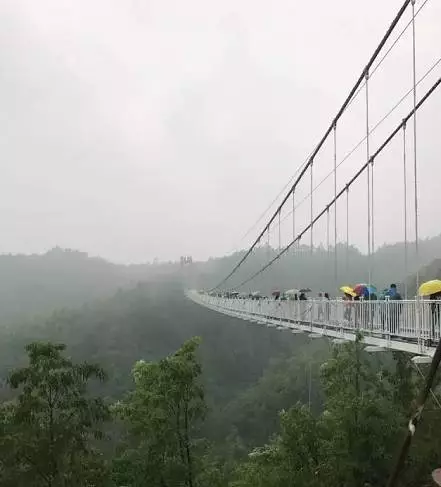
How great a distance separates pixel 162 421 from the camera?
33.0ft

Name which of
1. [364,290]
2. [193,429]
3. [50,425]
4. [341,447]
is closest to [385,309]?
[364,290]

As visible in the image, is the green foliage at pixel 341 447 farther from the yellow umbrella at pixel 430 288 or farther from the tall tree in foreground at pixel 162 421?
the yellow umbrella at pixel 430 288

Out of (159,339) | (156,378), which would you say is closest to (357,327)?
(156,378)

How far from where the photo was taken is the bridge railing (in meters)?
5.26

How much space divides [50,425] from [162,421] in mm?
2514

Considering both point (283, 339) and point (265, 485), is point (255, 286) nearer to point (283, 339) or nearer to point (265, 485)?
point (283, 339)

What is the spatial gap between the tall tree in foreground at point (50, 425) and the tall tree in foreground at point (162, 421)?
1.51m

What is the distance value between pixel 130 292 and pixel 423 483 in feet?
208

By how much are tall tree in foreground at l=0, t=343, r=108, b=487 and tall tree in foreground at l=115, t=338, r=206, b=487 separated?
1510mm

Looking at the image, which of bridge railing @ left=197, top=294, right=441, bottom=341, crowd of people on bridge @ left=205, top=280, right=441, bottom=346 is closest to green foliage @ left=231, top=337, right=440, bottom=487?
bridge railing @ left=197, top=294, right=441, bottom=341

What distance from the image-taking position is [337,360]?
36.8 feet

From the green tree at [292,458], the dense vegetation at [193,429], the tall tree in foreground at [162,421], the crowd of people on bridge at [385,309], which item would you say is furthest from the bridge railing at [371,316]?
the tall tree in foreground at [162,421]

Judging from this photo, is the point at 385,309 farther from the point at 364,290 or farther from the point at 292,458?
the point at 292,458

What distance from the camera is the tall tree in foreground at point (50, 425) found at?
7723 millimetres
